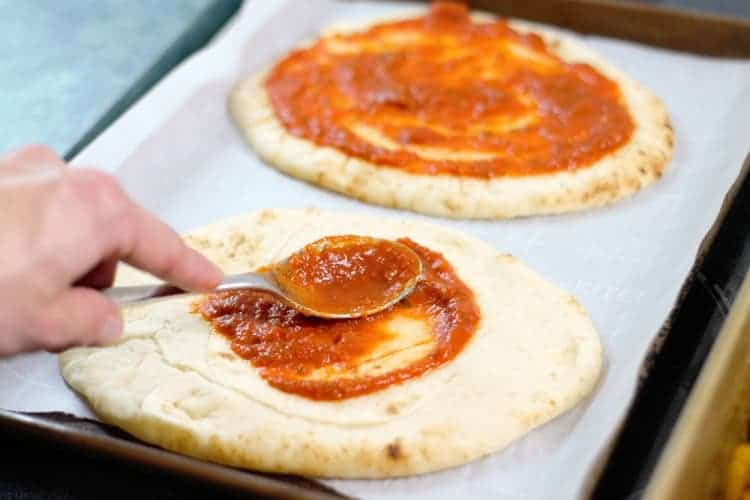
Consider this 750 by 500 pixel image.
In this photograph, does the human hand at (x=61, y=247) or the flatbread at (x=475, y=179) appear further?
the flatbread at (x=475, y=179)

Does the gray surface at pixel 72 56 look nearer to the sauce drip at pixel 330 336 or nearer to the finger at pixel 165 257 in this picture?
the sauce drip at pixel 330 336

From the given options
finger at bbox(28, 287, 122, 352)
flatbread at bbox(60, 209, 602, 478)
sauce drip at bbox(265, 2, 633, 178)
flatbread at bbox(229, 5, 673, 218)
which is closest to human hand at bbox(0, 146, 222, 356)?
finger at bbox(28, 287, 122, 352)

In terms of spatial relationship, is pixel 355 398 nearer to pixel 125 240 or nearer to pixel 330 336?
pixel 330 336

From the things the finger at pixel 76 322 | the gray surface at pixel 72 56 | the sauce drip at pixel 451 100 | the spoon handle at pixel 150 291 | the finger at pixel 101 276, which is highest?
the finger at pixel 76 322

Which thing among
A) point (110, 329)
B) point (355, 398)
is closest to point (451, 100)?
point (355, 398)

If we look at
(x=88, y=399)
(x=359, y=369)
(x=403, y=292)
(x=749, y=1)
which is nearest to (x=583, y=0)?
(x=749, y=1)

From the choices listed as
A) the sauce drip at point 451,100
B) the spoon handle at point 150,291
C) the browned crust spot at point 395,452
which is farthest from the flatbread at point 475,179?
the browned crust spot at point 395,452
